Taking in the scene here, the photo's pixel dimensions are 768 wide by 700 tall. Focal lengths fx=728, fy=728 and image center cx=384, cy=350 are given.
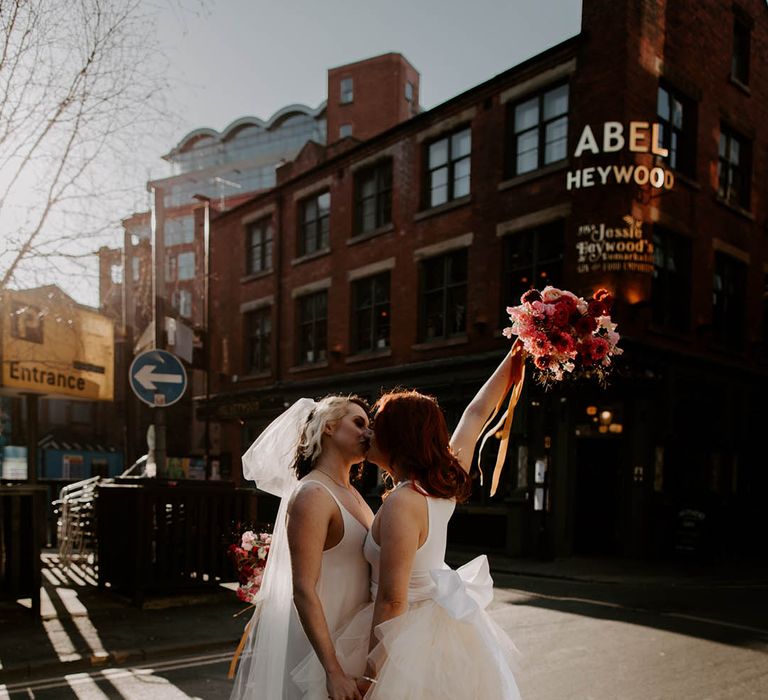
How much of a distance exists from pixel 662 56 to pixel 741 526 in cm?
1139

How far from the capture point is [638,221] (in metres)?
15.3

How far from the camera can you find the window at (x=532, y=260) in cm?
1619

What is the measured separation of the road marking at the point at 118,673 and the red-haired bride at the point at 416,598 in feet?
13.1

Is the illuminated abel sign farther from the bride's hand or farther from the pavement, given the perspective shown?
the bride's hand

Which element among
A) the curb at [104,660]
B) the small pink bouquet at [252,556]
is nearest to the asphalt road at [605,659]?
the curb at [104,660]

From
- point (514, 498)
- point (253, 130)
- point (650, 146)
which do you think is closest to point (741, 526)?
point (514, 498)

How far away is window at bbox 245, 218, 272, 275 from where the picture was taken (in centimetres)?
2594

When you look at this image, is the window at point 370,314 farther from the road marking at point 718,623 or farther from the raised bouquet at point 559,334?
the raised bouquet at point 559,334

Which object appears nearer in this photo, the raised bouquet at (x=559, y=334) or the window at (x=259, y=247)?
the raised bouquet at (x=559, y=334)

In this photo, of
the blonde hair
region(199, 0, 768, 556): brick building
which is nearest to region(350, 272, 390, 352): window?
region(199, 0, 768, 556): brick building

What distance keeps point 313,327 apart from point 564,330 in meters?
20.5

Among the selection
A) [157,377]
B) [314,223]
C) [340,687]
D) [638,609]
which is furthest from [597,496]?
[340,687]

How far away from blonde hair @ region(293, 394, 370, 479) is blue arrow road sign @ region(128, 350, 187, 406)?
634 centimetres

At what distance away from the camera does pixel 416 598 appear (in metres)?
2.56
